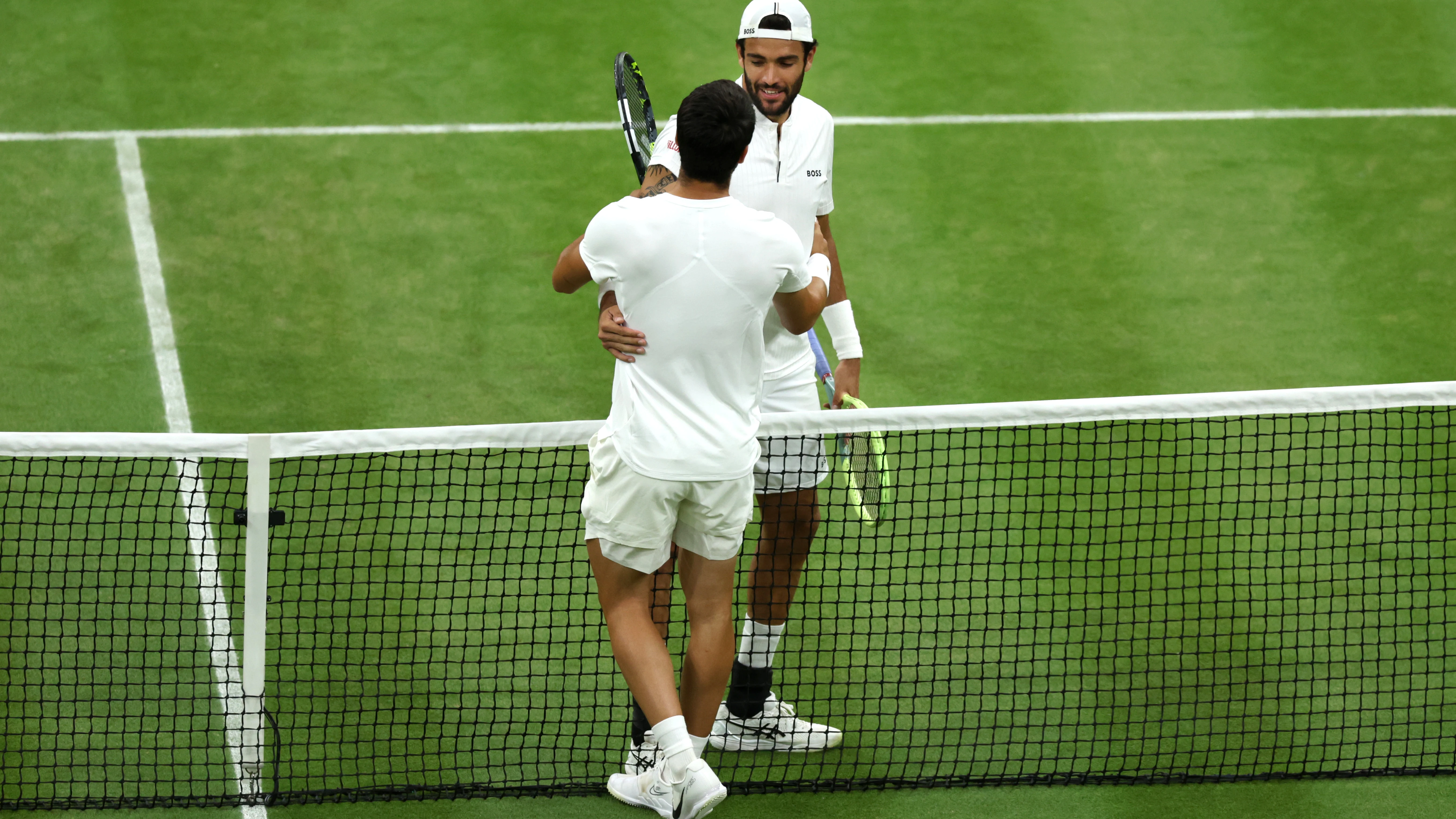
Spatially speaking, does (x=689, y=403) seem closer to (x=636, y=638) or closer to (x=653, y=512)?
(x=653, y=512)

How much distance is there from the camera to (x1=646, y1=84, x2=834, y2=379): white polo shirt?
20.3 ft

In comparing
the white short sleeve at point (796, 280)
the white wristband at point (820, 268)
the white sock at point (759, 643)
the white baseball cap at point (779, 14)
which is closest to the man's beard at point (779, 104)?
the white baseball cap at point (779, 14)

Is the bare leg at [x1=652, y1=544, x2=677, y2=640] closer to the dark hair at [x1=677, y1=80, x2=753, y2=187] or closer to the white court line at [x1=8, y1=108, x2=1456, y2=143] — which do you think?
the dark hair at [x1=677, y1=80, x2=753, y2=187]

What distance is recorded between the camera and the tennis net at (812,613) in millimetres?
6254

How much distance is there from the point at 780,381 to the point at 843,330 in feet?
1.29

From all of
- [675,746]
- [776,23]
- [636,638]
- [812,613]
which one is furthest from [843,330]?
[675,746]

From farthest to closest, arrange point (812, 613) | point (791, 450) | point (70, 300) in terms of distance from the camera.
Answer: point (70, 300)
point (812, 613)
point (791, 450)

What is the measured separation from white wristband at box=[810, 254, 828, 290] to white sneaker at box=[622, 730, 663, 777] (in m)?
1.94

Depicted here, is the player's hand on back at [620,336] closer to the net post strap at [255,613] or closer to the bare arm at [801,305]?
the bare arm at [801,305]

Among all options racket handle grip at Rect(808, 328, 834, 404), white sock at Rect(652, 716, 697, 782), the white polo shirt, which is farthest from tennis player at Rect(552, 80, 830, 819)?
racket handle grip at Rect(808, 328, 834, 404)

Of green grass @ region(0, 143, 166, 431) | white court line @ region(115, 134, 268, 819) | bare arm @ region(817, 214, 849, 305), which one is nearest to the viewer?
white court line @ region(115, 134, 268, 819)

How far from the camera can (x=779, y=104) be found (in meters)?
6.21

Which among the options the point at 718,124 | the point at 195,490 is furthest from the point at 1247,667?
the point at 195,490

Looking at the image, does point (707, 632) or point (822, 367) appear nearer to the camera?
point (707, 632)
